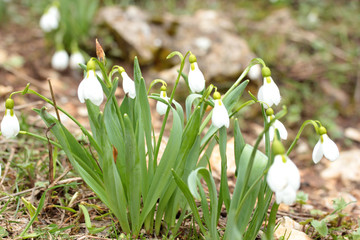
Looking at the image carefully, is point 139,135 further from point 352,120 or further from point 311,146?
point 352,120

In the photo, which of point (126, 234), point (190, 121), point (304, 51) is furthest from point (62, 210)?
point (304, 51)

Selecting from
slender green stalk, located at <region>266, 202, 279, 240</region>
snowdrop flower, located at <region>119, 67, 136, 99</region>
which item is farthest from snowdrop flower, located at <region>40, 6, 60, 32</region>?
slender green stalk, located at <region>266, 202, 279, 240</region>

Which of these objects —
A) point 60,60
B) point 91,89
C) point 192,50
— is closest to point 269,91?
point 91,89

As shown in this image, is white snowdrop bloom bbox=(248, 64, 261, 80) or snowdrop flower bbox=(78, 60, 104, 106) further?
white snowdrop bloom bbox=(248, 64, 261, 80)

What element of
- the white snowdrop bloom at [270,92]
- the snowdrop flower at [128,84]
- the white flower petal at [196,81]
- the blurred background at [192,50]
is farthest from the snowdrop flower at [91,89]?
the blurred background at [192,50]

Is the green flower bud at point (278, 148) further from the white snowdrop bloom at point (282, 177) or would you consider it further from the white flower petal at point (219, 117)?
the white flower petal at point (219, 117)

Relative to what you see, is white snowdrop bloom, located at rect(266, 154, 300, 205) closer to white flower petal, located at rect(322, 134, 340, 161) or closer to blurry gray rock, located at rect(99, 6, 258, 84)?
white flower petal, located at rect(322, 134, 340, 161)

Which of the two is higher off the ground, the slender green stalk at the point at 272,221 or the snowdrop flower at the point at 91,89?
the snowdrop flower at the point at 91,89
